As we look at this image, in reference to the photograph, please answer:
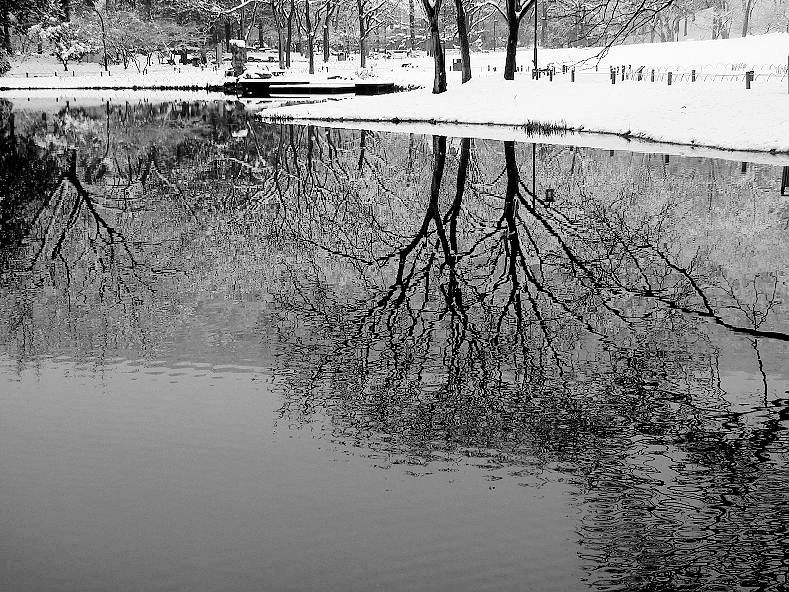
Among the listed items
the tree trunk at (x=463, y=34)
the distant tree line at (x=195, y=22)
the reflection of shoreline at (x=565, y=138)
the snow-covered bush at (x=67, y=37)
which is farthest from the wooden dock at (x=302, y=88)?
the snow-covered bush at (x=67, y=37)

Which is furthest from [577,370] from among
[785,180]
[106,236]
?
[785,180]

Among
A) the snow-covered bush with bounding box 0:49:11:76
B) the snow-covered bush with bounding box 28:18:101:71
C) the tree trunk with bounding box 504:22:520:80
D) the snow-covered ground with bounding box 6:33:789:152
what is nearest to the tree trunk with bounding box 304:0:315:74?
the snow-covered ground with bounding box 6:33:789:152

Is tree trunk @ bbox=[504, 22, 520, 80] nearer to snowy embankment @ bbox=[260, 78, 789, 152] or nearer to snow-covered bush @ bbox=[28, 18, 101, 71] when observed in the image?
snowy embankment @ bbox=[260, 78, 789, 152]

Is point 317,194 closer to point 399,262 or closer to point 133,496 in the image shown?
point 399,262

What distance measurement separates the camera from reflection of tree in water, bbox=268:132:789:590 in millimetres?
7926

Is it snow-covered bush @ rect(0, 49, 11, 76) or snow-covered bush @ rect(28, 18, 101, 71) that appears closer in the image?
snow-covered bush @ rect(0, 49, 11, 76)

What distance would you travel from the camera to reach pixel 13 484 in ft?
28.8

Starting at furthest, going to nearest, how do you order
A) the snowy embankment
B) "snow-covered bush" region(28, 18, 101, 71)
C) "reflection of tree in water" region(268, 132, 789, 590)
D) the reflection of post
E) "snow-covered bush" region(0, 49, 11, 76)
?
1. "snow-covered bush" region(28, 18, 101, 71)
2. "snow-covered bush" region(0, 49, 11, 76)
3. the snowy embankment
4. the reflection of post
5. "reflection of tree in water" region(268, 132, 789, 590)

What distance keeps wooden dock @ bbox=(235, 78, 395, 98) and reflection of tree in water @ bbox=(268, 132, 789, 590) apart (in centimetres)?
5681

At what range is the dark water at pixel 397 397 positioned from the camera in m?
7.47

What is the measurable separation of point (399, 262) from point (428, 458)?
9558mm

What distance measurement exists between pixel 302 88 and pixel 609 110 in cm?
4291

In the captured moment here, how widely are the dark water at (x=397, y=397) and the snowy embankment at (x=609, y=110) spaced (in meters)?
13.2

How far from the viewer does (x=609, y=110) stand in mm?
44156
